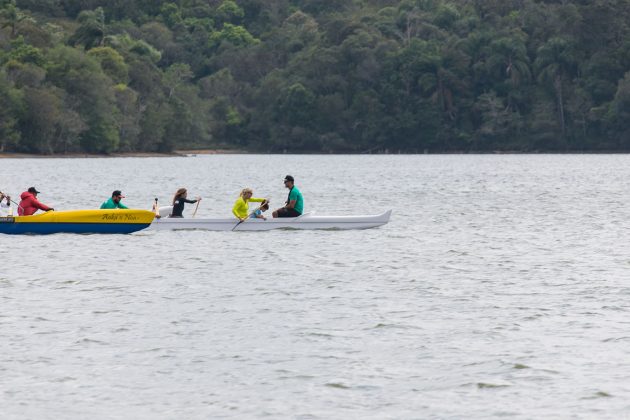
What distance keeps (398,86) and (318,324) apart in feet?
511

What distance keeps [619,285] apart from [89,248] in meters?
14.7

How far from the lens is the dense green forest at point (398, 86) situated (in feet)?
514

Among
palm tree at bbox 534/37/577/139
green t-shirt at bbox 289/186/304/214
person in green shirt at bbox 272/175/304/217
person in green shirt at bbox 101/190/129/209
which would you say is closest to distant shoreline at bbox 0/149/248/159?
palm tree at bbox 534/37/577/139

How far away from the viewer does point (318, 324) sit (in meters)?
21.0

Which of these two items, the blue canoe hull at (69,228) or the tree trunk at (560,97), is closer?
the blue canoe hull at (69,228)

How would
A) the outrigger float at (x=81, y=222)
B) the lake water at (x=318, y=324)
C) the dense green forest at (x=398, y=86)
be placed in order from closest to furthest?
the lake water at (x=318, y=324) → the outrigger float at (x=81, y=222) → the dense green forest at (x=398, y=86)

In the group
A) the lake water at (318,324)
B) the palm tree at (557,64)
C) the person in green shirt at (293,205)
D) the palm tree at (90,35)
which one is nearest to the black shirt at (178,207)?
the lake water at (318,324)

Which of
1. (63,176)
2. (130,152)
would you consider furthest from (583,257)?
(130,152)

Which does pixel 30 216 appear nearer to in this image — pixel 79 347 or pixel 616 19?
pixel 79 347

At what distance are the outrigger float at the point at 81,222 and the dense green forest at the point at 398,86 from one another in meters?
105

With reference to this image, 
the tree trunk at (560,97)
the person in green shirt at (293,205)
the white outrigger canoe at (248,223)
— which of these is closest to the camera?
the person in green shirt at (293,205)

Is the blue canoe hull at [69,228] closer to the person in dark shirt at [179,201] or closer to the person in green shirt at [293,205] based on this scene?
the person in dark shirt at [179,201]

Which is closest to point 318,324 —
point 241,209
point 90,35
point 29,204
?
point 241,209

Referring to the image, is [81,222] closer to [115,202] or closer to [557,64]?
[115,202]
